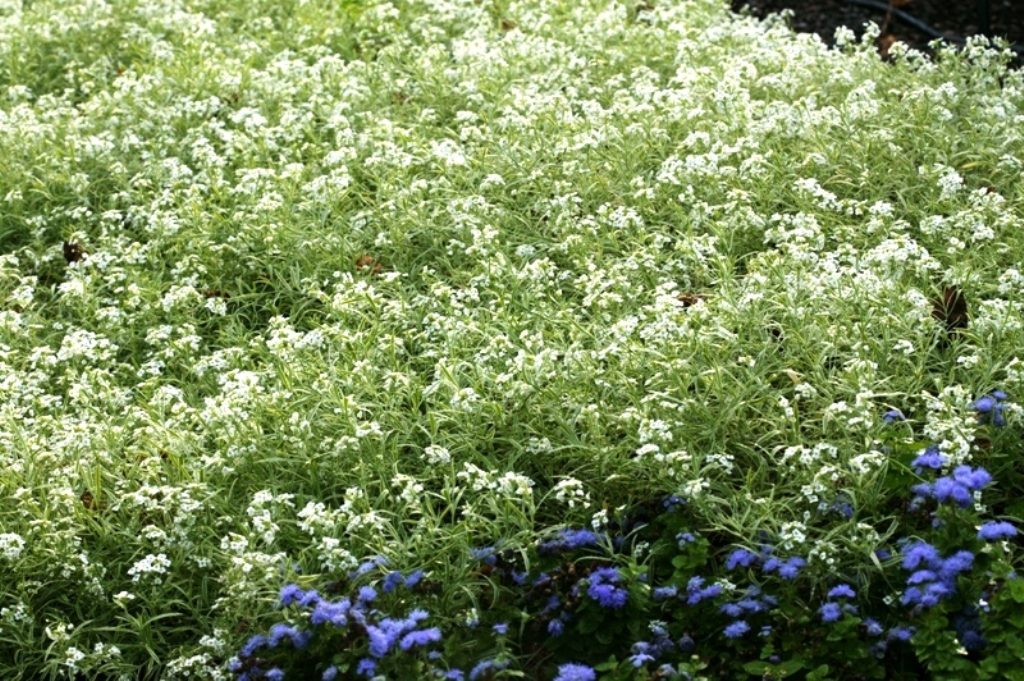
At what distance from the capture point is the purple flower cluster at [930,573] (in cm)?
368

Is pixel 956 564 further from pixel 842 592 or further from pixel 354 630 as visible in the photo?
pixel 354 630

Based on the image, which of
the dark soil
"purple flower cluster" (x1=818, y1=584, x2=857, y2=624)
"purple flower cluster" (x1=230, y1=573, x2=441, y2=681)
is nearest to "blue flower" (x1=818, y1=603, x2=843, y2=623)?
"purple flower cluster" (x1=818, y1=584, x2=857, y2=624)

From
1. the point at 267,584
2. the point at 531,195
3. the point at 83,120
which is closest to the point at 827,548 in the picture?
the point at 267,584

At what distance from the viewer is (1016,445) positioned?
4.18 meters

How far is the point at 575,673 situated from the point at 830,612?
29.8 inches

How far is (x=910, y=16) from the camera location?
341 inches

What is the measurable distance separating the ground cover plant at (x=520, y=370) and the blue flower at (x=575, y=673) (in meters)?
0.01

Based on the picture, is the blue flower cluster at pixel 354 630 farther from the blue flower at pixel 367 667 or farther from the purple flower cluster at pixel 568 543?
the purple flower cluster at pixel 568 543

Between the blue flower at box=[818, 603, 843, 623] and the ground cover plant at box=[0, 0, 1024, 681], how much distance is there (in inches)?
0.7

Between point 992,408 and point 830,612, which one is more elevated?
point 992,408

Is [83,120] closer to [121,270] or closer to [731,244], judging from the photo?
[121,270]

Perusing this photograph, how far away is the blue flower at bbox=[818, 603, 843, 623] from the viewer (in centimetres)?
371

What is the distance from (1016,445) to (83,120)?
4.77 m

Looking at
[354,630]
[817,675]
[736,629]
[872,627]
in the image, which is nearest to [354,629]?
[354,630]
